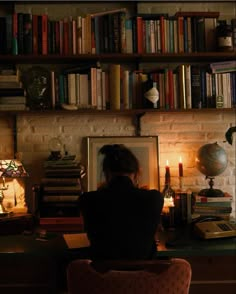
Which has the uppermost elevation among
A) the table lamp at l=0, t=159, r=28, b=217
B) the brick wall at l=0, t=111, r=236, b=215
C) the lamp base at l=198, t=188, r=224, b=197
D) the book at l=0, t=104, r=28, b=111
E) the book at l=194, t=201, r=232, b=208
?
the book at l=0, t=104, r=28, b=111

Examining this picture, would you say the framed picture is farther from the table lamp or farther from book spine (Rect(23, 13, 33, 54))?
book spine (Rect(23, 13, 33, 54))

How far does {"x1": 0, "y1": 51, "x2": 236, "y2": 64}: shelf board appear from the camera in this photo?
8.96 ft

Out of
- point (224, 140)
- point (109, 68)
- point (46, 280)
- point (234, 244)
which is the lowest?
point (46, 280)

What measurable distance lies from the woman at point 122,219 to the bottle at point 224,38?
1.32 metres

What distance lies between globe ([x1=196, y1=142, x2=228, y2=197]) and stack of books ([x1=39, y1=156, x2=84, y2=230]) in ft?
2.57

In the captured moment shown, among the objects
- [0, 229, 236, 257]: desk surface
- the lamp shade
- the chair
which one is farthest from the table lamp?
the chair

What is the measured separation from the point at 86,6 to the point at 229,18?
0.98m

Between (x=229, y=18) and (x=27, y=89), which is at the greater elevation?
(x=229, y=18)

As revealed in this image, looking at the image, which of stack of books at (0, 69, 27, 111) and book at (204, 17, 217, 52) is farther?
book at (204, 17, 217, 52)

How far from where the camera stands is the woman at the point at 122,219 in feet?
6.20

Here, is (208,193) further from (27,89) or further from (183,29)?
(27,89)

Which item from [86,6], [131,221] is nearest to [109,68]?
[86,6]

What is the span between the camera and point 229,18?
2.99m

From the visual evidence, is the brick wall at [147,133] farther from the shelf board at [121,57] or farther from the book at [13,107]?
the shelf board at [121,57]
